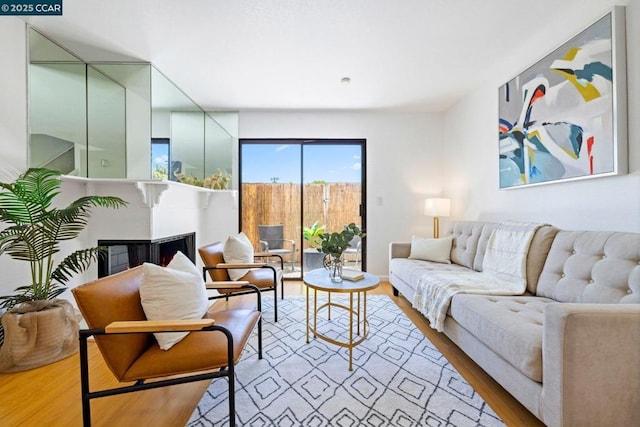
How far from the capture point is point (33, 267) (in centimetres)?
195

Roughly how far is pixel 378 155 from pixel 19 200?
12.6 feet

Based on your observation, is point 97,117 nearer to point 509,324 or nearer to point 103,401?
point 103,401

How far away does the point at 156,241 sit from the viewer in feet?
8.81

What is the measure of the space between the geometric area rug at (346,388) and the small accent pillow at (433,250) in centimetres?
107

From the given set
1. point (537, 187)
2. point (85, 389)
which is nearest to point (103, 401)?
point (85, 389)

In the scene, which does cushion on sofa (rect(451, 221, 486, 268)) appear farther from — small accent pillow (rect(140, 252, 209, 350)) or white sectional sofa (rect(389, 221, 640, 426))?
small accent pillow (rect(140, 252, 209, 350))

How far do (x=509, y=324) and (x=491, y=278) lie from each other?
94 cm

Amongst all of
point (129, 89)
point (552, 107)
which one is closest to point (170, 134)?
point (129, 89)

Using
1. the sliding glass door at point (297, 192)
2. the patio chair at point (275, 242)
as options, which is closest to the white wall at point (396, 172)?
the sliding glass door at point (297, 192)

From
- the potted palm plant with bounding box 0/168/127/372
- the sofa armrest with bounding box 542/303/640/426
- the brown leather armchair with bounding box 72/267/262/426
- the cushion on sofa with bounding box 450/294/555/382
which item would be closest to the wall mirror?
the potted palm plant with bounding box 0/168/127/372

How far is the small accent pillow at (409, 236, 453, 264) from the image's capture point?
3.22 metres

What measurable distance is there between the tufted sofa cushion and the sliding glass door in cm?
253

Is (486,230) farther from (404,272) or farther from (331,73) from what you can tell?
(331,73)

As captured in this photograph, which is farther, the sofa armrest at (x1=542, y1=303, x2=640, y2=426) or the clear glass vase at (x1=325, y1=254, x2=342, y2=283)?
the clear glass vase at (x1=325, y1=254, x2=342, y2=283)
